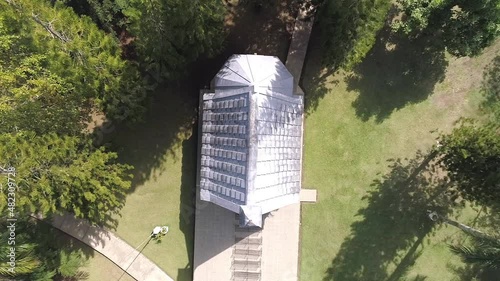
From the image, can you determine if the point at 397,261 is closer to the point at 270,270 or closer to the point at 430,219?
the point at 430,219

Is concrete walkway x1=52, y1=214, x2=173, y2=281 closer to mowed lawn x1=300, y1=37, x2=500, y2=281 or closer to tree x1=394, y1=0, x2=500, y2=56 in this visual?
mowed lawn x1=300, y1=37, x2=500, y2=281

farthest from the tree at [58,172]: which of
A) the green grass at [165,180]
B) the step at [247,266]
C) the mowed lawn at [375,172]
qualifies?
the mowed lawn at [375,172]

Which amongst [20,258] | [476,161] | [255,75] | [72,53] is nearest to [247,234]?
[255,75]

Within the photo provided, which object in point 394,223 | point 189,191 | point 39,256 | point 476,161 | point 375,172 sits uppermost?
point 476,161

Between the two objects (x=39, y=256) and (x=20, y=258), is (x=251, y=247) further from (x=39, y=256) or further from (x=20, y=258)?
(x=20, y=258)

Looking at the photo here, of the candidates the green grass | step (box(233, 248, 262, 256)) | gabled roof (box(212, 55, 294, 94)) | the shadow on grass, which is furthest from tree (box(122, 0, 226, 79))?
the shadow on grass
